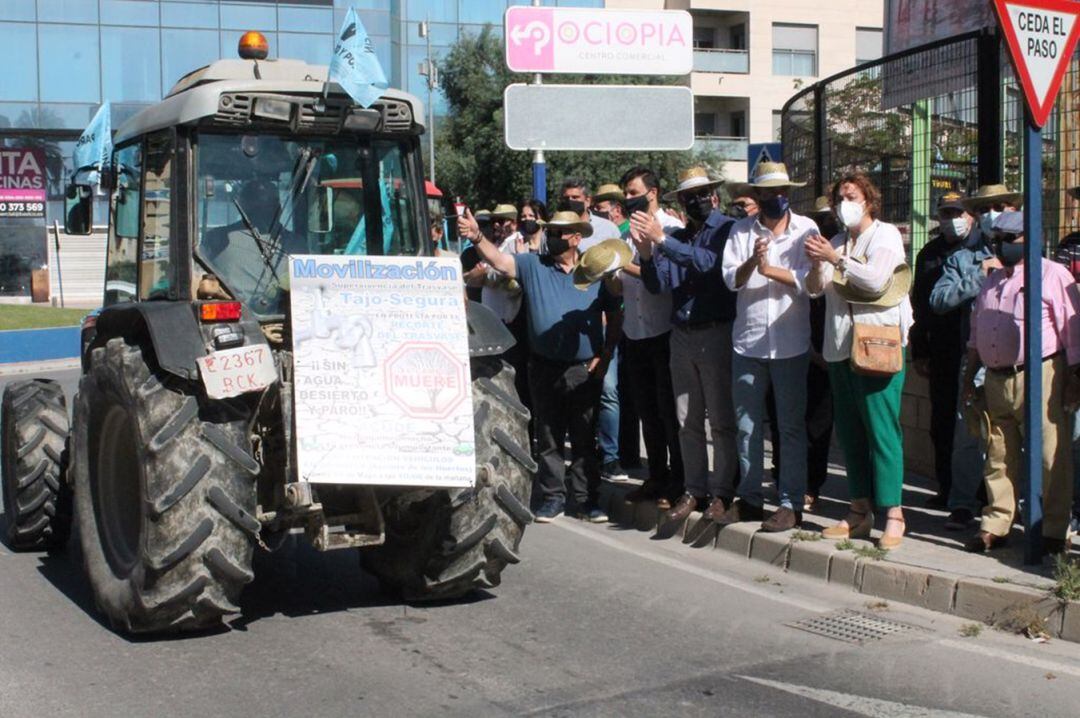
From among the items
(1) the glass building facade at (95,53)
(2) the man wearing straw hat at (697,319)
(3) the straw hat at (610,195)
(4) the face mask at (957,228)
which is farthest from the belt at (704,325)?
(1) the glass building facade at (95,53)

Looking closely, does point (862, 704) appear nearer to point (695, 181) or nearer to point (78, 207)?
point (695, 181)

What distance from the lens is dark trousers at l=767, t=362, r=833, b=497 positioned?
943cm

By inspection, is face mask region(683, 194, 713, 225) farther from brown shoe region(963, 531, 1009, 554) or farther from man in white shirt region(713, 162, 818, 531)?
brown shoe region(963, 531, 1009, 554)

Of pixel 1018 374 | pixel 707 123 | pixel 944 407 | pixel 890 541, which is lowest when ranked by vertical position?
pixel 890 541

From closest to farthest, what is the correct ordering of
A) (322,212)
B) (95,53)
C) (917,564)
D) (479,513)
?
(479,513) < (322,212) < (917,564) < (95,53)

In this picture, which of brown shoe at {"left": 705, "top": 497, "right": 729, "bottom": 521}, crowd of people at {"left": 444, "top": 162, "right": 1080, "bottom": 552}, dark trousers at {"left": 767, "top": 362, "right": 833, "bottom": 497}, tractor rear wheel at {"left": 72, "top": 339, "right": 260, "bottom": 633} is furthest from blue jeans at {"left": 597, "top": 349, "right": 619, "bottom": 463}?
tractor rear wheel at {"left": 72, "top": 339, "right": 260, "bottom": 633}

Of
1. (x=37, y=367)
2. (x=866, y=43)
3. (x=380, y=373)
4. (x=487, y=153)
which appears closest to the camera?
(x=380, y=373)

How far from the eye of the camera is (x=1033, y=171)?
23.9ft

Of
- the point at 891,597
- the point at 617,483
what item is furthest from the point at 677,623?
the point at 617,483

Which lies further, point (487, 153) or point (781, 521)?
point (487, 153)

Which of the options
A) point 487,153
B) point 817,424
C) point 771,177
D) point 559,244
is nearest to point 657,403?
point 817,424

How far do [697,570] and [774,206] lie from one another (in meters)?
2.17

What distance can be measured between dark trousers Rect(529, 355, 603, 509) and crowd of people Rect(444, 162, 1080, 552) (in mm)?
13

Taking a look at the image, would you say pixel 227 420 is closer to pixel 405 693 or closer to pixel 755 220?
pixel 405 693
